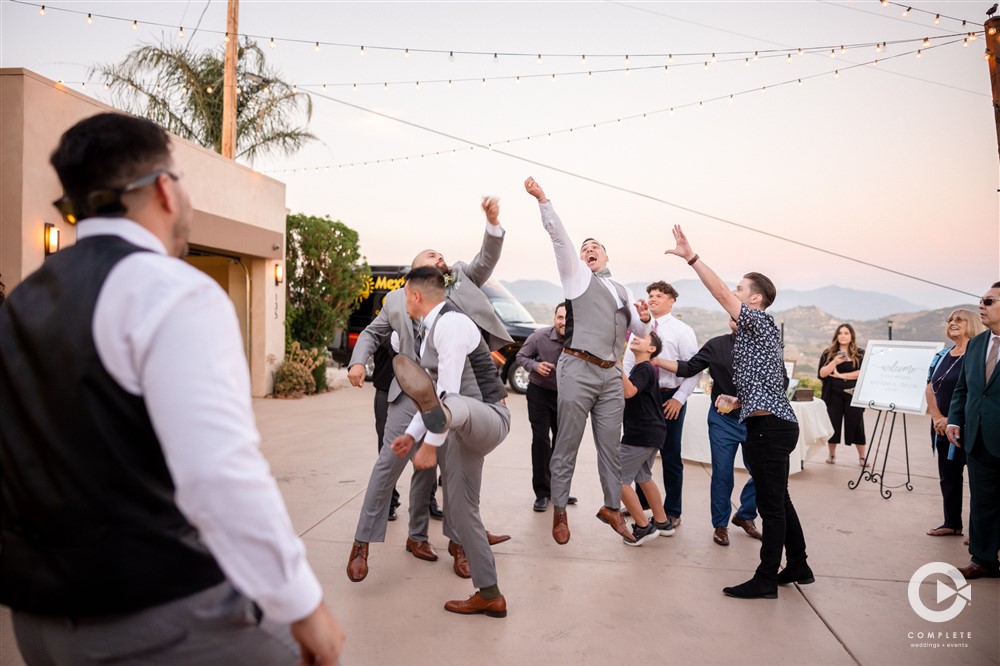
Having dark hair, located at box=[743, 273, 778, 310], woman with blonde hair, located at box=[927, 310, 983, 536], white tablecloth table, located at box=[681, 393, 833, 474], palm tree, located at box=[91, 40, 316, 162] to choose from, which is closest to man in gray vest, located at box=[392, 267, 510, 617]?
dark hair, located at box=[743, 273, 778, 310]

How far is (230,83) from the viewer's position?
43.0 feet

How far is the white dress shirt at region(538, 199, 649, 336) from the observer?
4.45m

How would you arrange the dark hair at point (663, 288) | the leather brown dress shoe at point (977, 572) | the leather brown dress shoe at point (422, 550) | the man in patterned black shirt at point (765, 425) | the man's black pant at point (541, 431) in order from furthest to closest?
the man's black pant at point (541, 431)
the dark hair at point (663, 288)
the leather brown dress shoe at point (422, 550)
the leather brown dress shoe at point (977, 572)
the man in patterned black shirt at point (765, 425)

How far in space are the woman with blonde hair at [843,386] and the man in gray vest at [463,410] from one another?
624 cm

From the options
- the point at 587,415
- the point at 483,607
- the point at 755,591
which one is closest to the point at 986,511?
the point at 755,591

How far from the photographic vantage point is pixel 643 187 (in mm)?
14703

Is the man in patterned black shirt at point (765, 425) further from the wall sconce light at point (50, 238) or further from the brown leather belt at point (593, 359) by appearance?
the wall sconce light at point (50, 238)

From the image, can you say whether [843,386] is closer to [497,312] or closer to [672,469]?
[672,469]

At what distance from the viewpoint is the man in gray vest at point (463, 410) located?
11.2 ft

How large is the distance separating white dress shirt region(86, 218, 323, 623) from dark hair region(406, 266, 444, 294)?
7.97 ft

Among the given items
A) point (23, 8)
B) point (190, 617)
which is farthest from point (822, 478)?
point (23, 8)

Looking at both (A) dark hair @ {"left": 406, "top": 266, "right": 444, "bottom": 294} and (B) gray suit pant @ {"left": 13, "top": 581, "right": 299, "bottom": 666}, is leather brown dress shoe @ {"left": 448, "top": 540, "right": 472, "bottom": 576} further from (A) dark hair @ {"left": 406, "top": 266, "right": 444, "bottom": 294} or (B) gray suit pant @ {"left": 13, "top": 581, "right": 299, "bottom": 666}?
(B) gray suit pant @ {"left": 13, "top": 581, "right": 299, "bottom": 666}

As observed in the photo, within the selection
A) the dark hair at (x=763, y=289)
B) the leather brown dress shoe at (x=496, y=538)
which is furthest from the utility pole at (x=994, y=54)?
the leather brown dress shoe at (x=496, y=538)

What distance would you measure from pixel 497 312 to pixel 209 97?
8.18 metres
